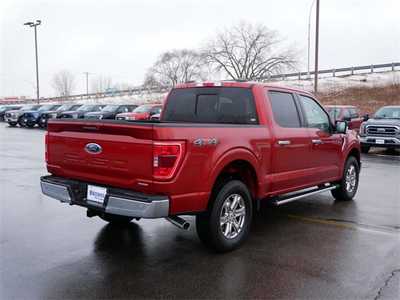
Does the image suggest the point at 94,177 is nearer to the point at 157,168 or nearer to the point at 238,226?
the point at 157,168

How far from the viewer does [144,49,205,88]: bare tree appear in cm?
6006

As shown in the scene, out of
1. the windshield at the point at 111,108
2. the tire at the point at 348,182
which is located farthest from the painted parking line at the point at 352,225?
the windshield at the point at 111,108

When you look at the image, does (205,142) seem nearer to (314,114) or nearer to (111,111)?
(314,114)

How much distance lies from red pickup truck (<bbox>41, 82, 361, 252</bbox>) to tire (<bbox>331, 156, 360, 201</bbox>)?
2.66 ft

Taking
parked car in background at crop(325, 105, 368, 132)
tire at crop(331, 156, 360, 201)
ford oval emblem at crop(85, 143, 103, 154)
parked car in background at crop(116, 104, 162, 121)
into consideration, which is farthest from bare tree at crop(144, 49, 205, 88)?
ford oval emblem at crop(85, 143, 103, 154)

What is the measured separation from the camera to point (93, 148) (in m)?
4.85

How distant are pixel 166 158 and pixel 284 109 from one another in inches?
98.2

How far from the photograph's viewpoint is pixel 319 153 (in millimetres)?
6910

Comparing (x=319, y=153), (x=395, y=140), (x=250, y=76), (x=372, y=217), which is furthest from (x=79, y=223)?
(x=250, y=76)

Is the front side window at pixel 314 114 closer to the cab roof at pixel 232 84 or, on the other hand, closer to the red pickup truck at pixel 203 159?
the red pickup truck at pixel 203 159

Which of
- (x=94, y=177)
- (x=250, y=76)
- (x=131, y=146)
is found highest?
(x=250, y=76)

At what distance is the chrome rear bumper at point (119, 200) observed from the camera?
437cm

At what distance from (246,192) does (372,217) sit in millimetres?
2550

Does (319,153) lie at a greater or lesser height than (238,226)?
greater
